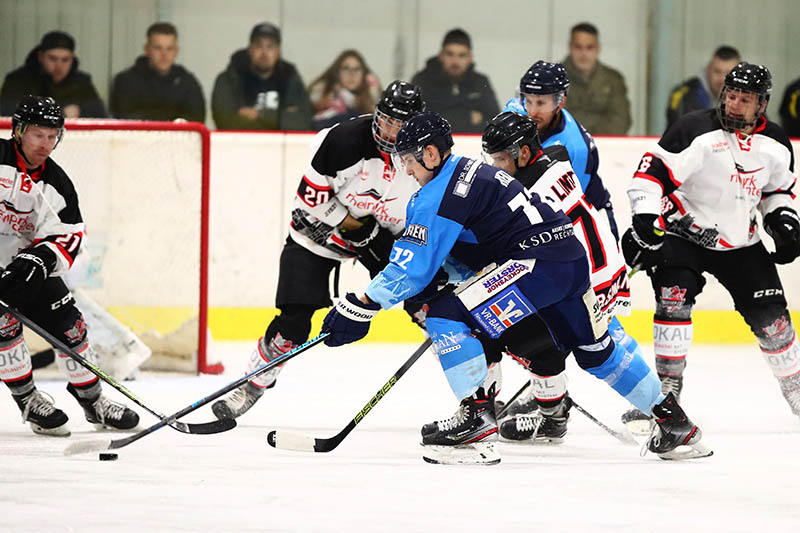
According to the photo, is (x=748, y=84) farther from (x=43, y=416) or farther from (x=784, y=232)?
(x=43, y=416)

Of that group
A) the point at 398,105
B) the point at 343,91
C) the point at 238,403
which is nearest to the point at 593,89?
the point at 343,91

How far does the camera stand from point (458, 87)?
6.87m

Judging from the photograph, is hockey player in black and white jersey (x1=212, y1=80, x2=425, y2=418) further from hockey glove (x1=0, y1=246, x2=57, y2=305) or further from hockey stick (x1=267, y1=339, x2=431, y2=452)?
hockey glove (x1=0, y1=246, x2=57, y2=305)

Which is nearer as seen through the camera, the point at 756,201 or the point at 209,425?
the point at 209,425

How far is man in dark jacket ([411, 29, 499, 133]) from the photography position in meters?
6.80

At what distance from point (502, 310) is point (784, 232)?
1.35 meters

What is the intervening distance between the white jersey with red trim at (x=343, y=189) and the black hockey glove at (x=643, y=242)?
74 cm

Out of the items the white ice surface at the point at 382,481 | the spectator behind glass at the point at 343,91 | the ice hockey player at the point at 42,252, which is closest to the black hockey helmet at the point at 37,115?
the ice hockey player at the point at 42,252

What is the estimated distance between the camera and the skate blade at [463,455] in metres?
3.09

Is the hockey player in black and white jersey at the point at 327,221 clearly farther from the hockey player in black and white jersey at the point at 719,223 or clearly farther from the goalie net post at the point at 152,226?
the goalie net post at the point at 152,226

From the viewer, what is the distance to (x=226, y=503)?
8.38 feet

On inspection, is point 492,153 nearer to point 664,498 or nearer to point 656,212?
point 656,212

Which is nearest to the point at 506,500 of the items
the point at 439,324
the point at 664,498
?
the point at 664,498

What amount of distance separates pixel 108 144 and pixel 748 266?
2.87m
